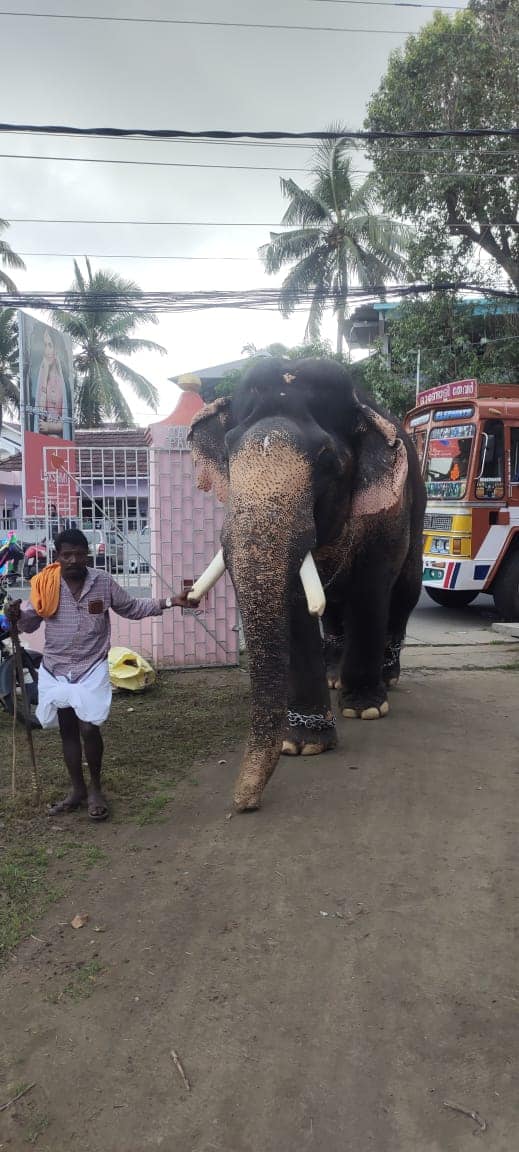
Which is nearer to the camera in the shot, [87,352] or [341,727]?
[341,727]

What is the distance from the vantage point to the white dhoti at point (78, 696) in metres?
4.05

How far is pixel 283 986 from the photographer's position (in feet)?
8.68

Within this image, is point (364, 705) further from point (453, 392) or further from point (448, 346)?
point (448, 346)

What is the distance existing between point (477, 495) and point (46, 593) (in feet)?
25.2

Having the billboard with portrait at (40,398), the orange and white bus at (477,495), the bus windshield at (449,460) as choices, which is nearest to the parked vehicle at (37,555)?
the billboard with portrait at (40,398)

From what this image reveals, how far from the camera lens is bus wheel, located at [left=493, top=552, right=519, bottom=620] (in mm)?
10906

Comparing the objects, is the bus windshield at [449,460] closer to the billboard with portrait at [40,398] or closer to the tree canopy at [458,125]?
the billboard with portrait at [40,398]

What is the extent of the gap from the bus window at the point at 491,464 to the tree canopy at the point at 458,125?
306 inches

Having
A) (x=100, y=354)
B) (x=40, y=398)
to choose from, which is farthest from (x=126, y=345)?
(x=40, y=398)

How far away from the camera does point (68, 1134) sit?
6.68 ft

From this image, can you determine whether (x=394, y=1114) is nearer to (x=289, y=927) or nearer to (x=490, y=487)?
(x=289, y=927)

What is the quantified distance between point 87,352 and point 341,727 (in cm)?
2489

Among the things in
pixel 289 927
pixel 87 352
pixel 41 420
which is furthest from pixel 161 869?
pixel 87 352

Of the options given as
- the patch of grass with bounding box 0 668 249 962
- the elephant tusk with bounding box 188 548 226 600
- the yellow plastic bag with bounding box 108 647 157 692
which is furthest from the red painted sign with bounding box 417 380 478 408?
the elephant tusk with bounding box 188 548 226 600
